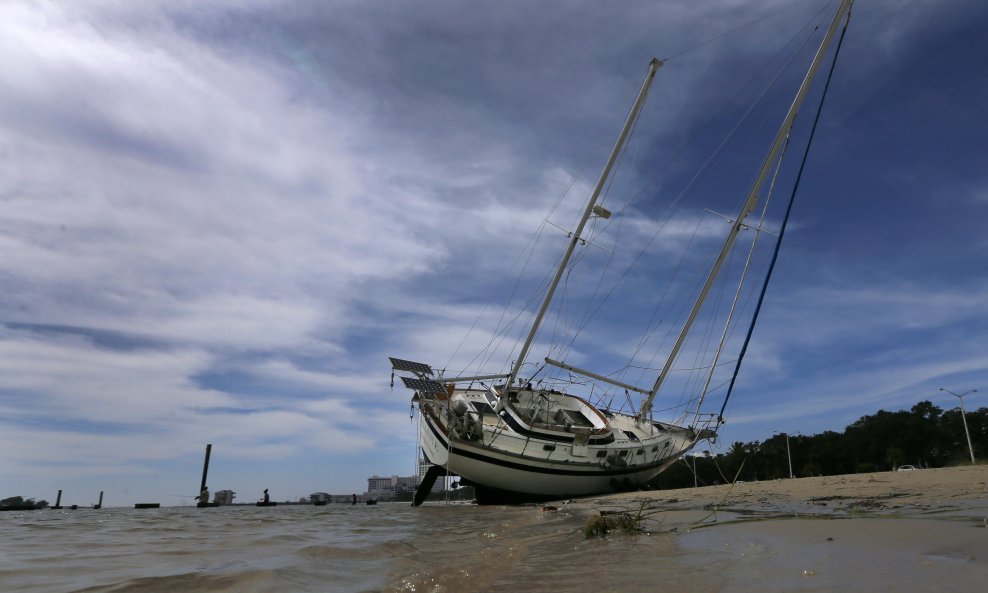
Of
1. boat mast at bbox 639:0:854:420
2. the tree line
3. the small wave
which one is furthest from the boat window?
the tree line

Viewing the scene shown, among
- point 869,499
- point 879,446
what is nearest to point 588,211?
point 869,499

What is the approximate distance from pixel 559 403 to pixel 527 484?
7.48 metres

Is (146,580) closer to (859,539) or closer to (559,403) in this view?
(859,539)

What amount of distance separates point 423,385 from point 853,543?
848 inches

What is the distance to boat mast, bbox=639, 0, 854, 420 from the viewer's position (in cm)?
2044

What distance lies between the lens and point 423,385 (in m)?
25.2

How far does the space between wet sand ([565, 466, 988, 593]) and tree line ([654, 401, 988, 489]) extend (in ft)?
172

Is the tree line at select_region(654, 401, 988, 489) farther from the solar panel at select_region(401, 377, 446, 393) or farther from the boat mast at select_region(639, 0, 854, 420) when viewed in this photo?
the solar panel at select_region(401, 377, 446, 393)

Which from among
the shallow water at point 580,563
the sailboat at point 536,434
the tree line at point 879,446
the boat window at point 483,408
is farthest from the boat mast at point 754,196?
the tree line at point 879,446

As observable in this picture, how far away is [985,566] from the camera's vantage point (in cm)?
332

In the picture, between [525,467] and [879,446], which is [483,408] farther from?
[879,446]

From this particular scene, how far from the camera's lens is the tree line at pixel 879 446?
6259cm

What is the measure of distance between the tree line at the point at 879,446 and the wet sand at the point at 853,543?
52.5m

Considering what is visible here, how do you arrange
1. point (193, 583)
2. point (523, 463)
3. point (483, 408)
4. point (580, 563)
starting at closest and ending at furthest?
point (193, 583) → point (580, 563) → point (523, 463) → point (483, 408)
